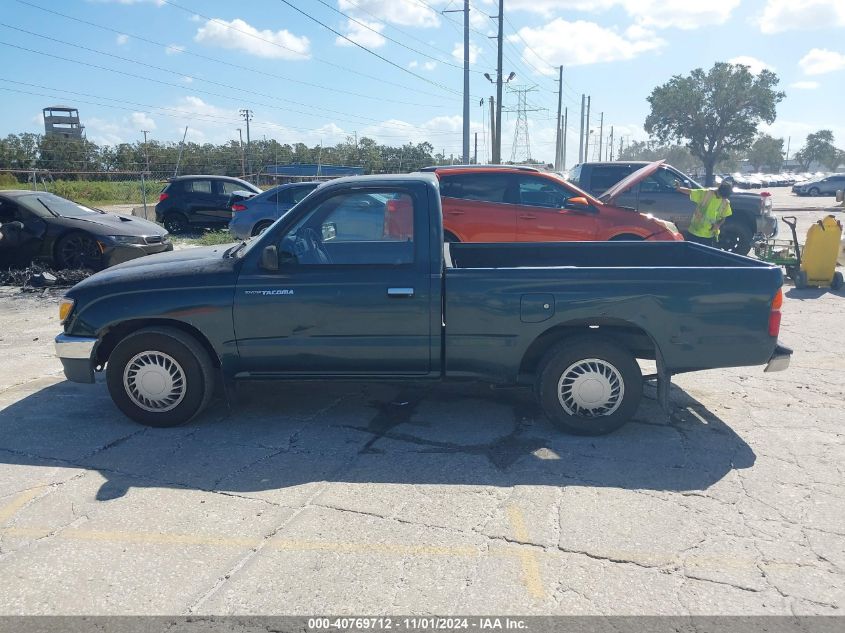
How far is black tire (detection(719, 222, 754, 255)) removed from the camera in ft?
46.7

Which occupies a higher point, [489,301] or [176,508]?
[489,301]

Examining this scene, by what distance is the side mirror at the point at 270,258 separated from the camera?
15.8 feet

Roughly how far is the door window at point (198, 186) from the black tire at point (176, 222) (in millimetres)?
707

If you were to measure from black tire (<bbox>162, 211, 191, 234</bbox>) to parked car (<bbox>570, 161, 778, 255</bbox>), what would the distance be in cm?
1038

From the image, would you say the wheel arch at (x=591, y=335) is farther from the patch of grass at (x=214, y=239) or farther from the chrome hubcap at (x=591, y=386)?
the patch of grass at (x=214, y=239)

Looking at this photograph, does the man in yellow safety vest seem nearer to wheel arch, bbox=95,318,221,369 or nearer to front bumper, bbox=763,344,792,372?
front bumper, bbox=763,344,792,372

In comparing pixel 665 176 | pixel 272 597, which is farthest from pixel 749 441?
pixel 665 176

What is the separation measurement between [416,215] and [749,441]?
113 inches

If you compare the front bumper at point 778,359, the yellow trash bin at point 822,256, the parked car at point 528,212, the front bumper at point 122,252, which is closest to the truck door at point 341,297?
the front bumper at point 778,359

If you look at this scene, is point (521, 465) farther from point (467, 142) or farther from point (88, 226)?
point (467, 142)

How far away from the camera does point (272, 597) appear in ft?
10.3

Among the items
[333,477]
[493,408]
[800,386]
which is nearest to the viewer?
[333,477]

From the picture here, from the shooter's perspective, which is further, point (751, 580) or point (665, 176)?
point (665, 176)

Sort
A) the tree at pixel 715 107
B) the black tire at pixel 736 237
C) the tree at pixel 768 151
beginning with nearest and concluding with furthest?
→ 1. the black tire at pixel 736 237
2. the tree at pixel 715 107
3. the tree at pixel 768 151
